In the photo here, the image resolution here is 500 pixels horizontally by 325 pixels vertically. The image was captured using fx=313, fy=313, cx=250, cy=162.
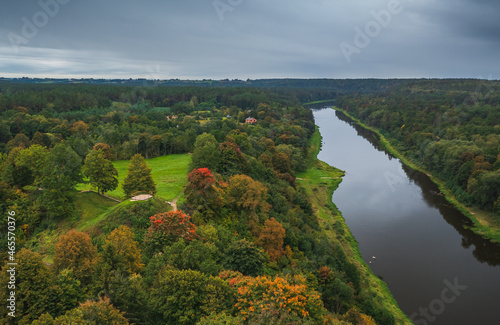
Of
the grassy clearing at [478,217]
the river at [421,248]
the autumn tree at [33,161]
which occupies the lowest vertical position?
the river at [421,248]

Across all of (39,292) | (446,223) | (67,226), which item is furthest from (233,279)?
(446,223)

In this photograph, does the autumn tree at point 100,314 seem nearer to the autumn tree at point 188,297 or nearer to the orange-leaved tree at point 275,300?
the autumn tree at point 188,297

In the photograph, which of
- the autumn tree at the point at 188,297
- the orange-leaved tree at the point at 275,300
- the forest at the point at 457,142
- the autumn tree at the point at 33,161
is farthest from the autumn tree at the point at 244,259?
the forest at the point at 457,142

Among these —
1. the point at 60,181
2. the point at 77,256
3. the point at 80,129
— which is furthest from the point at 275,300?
the point at 80,129

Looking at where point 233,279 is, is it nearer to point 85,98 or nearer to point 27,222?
point 27,222

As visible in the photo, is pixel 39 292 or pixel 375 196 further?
pixel 375 196

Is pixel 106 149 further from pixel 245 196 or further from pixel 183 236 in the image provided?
pixel 183 236
